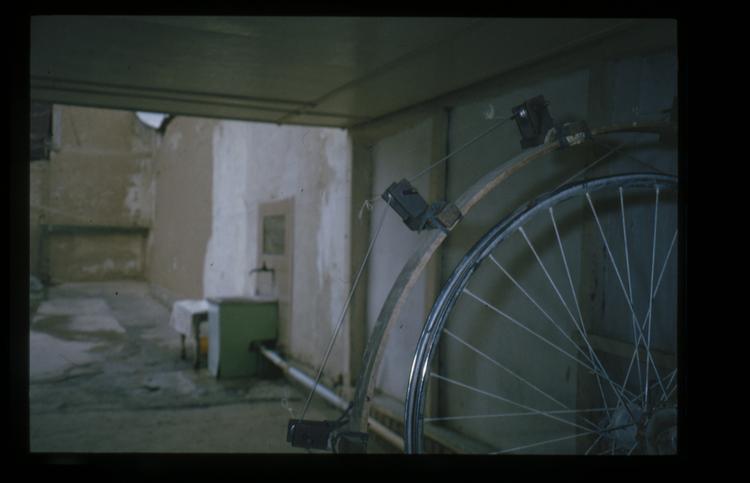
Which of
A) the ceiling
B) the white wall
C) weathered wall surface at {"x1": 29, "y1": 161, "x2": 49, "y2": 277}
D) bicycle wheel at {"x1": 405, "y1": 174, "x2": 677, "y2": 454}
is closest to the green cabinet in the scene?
the white wall

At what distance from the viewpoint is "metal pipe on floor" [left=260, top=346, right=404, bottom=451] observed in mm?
3526

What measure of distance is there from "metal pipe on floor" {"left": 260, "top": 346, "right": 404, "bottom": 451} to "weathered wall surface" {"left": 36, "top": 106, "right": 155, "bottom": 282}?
10.2 meters

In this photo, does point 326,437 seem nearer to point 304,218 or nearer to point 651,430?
point 651,430

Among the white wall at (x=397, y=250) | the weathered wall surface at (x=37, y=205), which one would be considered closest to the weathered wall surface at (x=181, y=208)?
the weathered wall surface at (x=37, y=205)

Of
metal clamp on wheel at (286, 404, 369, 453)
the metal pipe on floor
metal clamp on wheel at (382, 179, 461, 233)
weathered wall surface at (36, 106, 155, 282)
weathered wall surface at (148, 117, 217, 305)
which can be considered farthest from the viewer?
weathered wall surface at (36, 106, 155, 282)

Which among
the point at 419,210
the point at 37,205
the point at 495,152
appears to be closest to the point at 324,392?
the point at 495,152

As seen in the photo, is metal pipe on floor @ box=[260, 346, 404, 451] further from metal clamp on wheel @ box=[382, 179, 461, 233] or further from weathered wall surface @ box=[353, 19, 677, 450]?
metal clamp on wheel @ box=[382, 179, 461, 233]

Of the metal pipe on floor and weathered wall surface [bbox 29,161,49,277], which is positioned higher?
weathered wall surface [bbox 29,161,49,277]

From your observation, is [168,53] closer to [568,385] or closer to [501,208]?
[501,208]

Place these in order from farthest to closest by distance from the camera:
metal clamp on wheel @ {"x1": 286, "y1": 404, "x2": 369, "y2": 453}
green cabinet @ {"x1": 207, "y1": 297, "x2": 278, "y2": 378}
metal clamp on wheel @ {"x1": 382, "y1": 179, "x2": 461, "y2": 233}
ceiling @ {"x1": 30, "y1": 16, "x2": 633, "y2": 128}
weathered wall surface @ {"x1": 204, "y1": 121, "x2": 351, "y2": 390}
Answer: green cabinet @ {"x1": 207, "y1": 297, "x2": 278, "y2": 378}, weathered wall surface @ {"x1": 204, "y1": 121, "x2": 351, "y2": 390}, ceiling @ {"x1": 30, "y1": 16, "x2": 633, "y2": 128}, metal clamp on wheel @ {"x1": 382, "y1": 179, "x2": 461, "y2": 233}, metal clamp on wheel @ {"x1": 286, "y1": 404, "x2": 369, "y2": 453}

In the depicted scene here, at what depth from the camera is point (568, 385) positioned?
8.20ft

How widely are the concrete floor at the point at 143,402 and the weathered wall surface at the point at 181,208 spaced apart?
6.91 ft

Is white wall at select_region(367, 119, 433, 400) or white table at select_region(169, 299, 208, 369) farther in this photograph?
white table at select_region(169, 299, 208, 369)

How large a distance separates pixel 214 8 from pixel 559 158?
161cm
